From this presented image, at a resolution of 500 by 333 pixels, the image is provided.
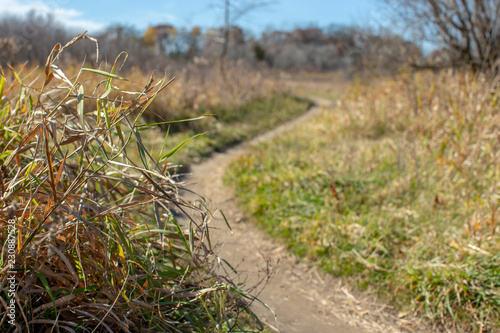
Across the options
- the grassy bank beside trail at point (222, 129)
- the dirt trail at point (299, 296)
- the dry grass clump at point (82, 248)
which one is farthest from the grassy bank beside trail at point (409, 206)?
the dry grass clump at point (82, 248)

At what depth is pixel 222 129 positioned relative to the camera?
8750mm

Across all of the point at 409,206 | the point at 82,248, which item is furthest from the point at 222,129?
the point at 82,248

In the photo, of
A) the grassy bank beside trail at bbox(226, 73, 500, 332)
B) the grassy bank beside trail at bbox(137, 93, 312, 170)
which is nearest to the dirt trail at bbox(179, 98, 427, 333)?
the grassy bank beside trail at bbox(226, 73, 500, 332)

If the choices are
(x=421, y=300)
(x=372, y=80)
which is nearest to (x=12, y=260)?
(x=421, y=300)

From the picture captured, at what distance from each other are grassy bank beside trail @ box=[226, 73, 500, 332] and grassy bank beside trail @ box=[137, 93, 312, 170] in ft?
4.23

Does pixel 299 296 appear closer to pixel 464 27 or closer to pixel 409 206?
pixel 409 206

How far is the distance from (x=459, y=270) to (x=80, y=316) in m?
2.77

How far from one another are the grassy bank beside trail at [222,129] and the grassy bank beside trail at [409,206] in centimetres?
129

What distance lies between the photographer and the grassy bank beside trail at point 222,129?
6744 mm

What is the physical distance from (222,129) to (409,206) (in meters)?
5.50

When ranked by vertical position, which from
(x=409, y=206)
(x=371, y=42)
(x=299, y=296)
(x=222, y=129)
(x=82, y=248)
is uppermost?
(x=371, y=42)

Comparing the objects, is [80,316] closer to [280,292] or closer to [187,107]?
[280,292]

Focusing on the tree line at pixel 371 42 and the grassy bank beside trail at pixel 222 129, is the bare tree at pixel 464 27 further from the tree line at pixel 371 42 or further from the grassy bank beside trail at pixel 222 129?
the grassy bank beside trail at pixel 222 129

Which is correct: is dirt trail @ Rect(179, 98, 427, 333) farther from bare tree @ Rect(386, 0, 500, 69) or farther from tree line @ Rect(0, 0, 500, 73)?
bare tree @ Rect(386, 0, 500, 69)
